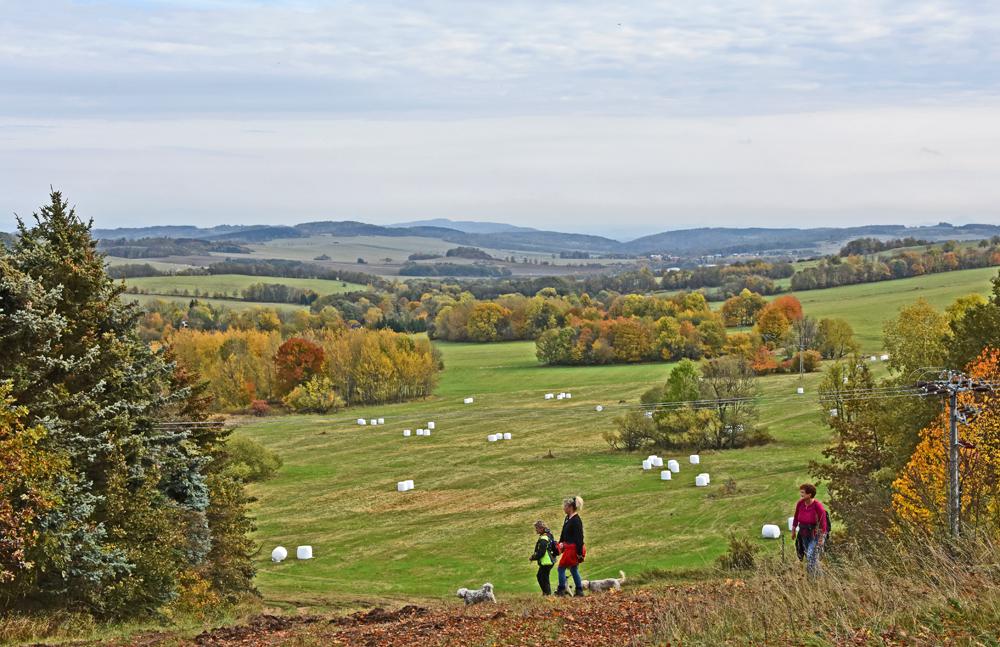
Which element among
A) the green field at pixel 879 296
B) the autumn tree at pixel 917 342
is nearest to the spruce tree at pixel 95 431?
the autumn tree at pixel 917 342

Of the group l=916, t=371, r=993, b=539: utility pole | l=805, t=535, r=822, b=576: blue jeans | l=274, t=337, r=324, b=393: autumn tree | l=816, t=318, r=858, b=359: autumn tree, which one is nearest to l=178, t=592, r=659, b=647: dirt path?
l=805, t=535, r=822, b=576: blue jeans

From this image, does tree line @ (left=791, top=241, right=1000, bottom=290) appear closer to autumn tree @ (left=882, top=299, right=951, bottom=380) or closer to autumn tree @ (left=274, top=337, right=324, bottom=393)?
autumn tree @ (left=274, top=337, right=324, bottom=393)

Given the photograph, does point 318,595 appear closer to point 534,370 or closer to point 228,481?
point 228,481

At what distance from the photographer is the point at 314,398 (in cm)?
10262

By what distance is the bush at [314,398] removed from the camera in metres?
103

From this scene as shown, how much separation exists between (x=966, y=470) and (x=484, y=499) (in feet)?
102

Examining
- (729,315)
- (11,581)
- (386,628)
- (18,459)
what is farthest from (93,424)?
(729,315)

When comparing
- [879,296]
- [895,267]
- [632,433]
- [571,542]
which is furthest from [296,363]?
[895,267]

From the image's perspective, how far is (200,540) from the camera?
81.6 ft

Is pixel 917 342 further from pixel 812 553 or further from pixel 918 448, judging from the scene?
pixel 812 553

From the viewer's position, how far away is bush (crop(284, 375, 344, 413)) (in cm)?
10256

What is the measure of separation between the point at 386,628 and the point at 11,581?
28.4 ft

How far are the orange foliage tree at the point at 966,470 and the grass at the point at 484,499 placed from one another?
8.87m

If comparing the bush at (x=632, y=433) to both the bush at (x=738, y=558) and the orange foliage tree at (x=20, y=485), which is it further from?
the orange foliage tree at (x=20, y=485)
